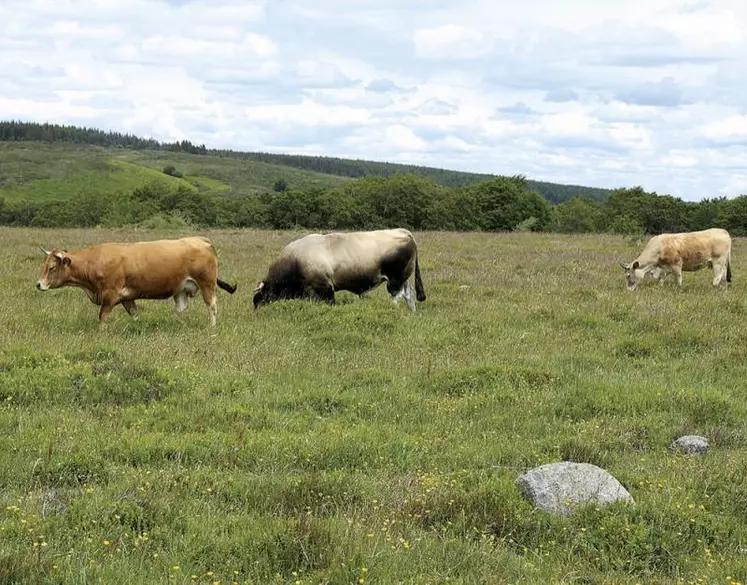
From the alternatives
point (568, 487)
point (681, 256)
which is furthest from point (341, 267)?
point (568, 487)

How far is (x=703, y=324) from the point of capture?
13219mm

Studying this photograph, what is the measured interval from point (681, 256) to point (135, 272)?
13707 mm

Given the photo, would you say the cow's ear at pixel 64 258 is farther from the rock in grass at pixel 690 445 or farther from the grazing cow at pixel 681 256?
the grazing cow at pixel 681 256

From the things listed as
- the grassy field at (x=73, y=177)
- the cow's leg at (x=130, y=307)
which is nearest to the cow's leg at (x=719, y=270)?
the cow's leg at (x=130, y=307)

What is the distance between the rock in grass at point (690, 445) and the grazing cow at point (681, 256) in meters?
12.1

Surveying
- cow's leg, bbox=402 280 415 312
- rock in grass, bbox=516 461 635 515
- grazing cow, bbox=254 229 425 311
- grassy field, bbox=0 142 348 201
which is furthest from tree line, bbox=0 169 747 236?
rock in grass, bbox=516 461 635 515

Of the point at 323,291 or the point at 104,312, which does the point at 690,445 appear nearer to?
the point at 323,291

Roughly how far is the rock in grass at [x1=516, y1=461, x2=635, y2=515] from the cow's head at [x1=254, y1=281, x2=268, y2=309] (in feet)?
31.9

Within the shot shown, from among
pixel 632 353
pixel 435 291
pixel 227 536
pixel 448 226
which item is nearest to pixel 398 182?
pixel 448 226

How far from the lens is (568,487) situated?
5891 millimetres

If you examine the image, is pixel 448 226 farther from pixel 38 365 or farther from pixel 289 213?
pixel 38 365

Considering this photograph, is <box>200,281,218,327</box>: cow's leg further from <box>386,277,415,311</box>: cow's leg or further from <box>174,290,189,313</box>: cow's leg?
<box>386,277,415,311</box>: cow's leg

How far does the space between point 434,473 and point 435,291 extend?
11.3m

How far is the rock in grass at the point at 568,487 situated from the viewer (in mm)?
5751
